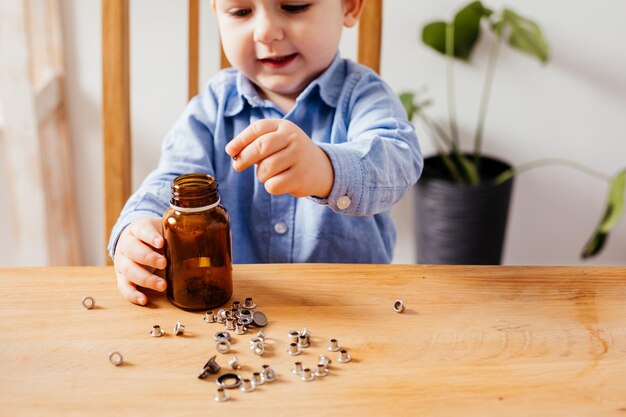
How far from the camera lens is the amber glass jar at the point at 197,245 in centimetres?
77

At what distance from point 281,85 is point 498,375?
561 mm

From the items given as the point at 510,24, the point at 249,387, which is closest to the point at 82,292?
the point at 249,387

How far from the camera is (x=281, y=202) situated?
1.16m

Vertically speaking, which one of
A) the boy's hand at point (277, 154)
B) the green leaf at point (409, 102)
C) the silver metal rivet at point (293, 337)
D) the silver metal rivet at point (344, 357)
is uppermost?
the boy's hand at point (277, 154)

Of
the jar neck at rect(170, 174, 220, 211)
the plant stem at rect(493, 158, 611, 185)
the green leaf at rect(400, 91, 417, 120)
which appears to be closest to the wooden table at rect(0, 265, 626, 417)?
the jar neck at rect(170, 174, 220, 211)

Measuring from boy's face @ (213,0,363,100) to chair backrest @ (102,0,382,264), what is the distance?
86 millimetres

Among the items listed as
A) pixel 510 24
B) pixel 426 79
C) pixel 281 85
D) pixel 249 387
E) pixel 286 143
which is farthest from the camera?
pixel 426 79

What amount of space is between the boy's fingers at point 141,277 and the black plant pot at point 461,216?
3.85 ft

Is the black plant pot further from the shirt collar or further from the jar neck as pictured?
the jar neck

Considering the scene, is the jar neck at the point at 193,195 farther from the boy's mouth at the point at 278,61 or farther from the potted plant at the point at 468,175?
the potted plant at the point at 468,175

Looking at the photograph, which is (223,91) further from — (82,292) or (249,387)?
(249,387)

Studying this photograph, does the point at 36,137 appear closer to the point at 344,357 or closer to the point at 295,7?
the point at 295,7

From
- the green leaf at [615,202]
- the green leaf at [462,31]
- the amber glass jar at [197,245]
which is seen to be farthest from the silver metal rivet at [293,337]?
the green leaf at [462,31]

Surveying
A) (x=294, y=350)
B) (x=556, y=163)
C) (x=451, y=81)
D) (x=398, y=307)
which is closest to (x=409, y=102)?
(x=451, y=81)
